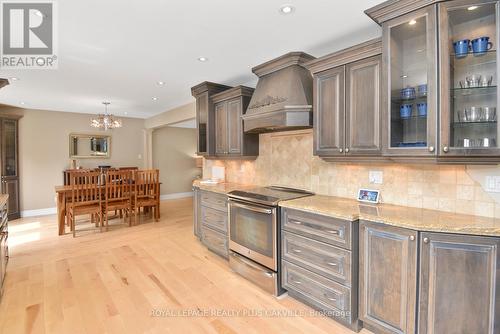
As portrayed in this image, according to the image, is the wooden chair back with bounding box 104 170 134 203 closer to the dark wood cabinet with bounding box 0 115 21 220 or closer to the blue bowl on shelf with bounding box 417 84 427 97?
the dark wood cabinet with bounding box 0 115 21 220

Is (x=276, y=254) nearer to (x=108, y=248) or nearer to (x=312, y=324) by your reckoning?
(x=312, y=324)

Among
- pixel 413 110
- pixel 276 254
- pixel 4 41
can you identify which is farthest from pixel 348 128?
pixel 4 41

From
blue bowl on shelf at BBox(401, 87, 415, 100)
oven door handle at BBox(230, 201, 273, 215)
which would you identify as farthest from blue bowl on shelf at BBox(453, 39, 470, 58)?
oven door handle at BBox(230, 201, 273, 215)

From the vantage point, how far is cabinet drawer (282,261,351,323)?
6.53ft

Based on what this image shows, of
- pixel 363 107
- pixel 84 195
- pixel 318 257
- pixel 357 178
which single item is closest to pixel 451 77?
pixel 363 107

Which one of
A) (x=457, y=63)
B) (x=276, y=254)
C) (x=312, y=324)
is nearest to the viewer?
(x=457, y=63)

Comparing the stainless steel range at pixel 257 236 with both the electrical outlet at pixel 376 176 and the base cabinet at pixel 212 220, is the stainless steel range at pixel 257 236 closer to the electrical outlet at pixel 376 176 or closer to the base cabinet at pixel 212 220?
the base cabinet at pixel 212 220

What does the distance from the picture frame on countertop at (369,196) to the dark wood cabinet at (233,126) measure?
163cm

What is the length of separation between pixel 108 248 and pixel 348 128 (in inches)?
148

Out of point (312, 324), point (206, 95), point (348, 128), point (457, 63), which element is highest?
point (206, 95)

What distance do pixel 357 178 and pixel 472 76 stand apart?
Answer: 1199mm

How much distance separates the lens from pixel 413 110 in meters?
1.94

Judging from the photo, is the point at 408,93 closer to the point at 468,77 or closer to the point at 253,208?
the point at 468,77

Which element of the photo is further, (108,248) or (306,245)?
(108,248)
